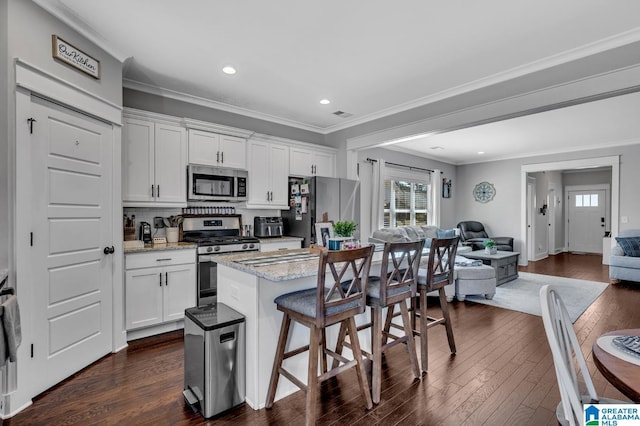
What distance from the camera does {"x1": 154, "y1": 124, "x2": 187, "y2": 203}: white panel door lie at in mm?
3646

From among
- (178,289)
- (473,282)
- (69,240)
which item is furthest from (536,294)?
(69,240)

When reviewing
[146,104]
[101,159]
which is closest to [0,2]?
[101,159]

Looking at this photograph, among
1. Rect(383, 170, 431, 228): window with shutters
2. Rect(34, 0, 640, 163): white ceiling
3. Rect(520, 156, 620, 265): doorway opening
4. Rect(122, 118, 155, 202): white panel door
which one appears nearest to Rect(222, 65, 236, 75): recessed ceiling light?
Rect(34, 0, 640, 163): white ceiling

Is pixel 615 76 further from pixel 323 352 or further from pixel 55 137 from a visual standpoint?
pixel 55 137

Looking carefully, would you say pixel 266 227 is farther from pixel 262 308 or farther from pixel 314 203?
pixel 262 308

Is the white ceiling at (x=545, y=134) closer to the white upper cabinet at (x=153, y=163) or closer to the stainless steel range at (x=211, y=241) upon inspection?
the stainless steel range at (x=211, y=241)

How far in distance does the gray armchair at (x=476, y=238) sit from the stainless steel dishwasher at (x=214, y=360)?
21.3 ft

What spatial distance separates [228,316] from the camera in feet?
7.06

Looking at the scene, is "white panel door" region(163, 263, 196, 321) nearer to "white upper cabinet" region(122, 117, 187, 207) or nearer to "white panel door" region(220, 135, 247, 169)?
"white upper cabinet" region(122, 117, 187, 207)

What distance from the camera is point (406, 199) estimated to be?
7.35 metres

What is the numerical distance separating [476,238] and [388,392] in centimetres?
647

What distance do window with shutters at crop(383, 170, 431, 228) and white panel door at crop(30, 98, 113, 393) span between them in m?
5.11

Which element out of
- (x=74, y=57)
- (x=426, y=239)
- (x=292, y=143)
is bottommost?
(x=426, y=239)

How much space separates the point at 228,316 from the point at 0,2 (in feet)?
8.14
